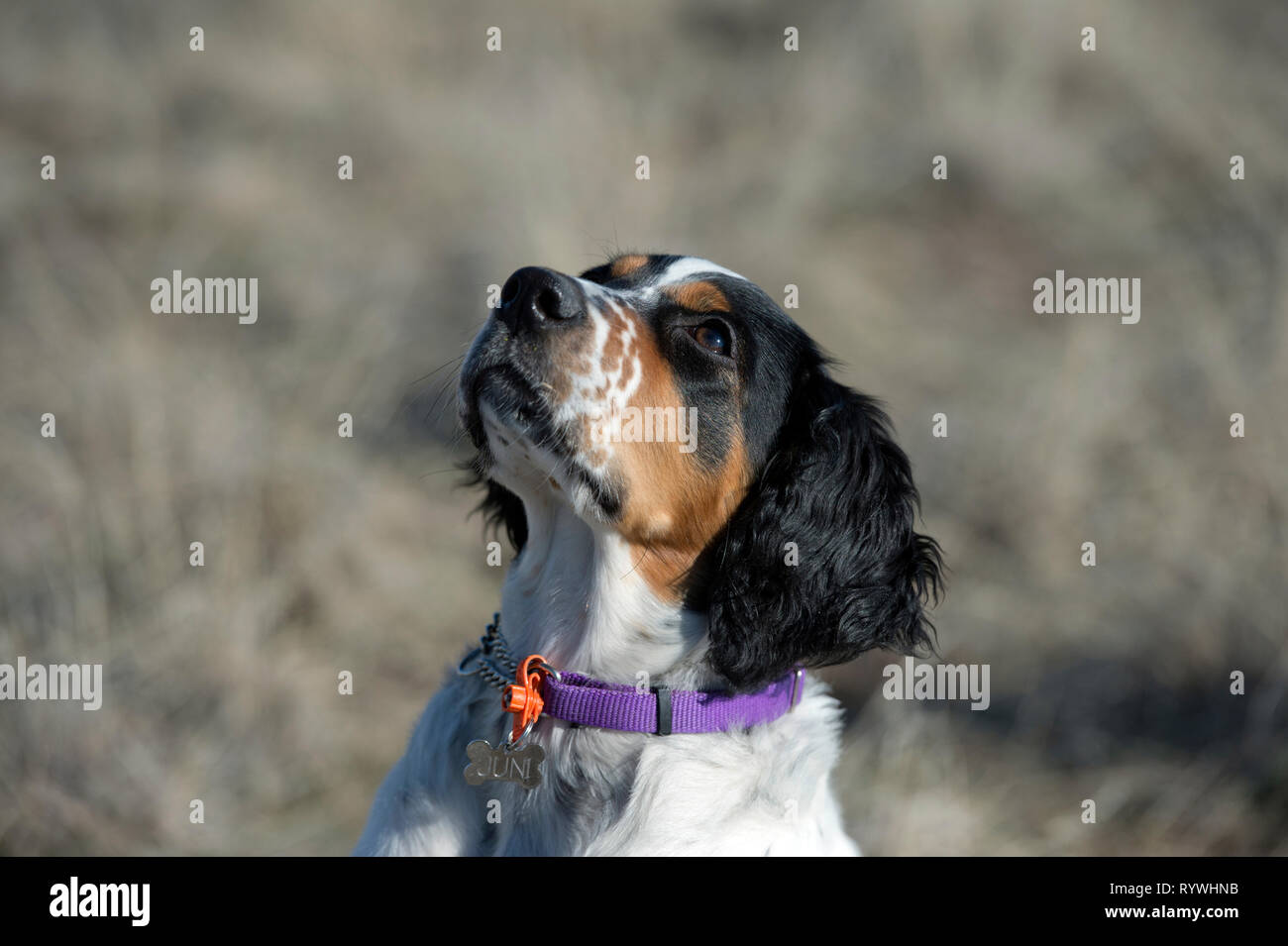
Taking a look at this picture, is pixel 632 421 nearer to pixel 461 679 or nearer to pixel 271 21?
pixel 461 679

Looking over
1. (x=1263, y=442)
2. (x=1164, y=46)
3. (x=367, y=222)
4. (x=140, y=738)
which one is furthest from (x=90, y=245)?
(x=1164, y=46)

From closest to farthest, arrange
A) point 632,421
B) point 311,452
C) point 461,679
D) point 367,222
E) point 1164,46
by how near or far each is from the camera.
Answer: point 632,421 → point 461,679 → point 311,452 → point 367,222 → point 1164,46

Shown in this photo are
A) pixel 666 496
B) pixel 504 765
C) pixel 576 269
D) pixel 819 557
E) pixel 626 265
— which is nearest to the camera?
pixel 504 765

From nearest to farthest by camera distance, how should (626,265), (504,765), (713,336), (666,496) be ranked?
(504,765) < (666,496) < (713,336) < (626,265)

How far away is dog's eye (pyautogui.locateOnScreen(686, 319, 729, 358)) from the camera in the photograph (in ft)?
11.0

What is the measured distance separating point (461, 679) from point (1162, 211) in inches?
347

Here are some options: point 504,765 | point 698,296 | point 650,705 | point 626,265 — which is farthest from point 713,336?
point 504,765

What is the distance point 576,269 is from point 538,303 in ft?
17.2

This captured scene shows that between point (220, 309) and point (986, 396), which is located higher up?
point (220, 309)

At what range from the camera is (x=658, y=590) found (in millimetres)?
3182

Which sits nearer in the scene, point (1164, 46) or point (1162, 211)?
point (1162, 211)

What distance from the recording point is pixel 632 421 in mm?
3082

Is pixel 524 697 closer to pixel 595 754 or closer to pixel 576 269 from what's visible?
pixel 595 754

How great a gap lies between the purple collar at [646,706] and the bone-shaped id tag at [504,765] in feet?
0.45
